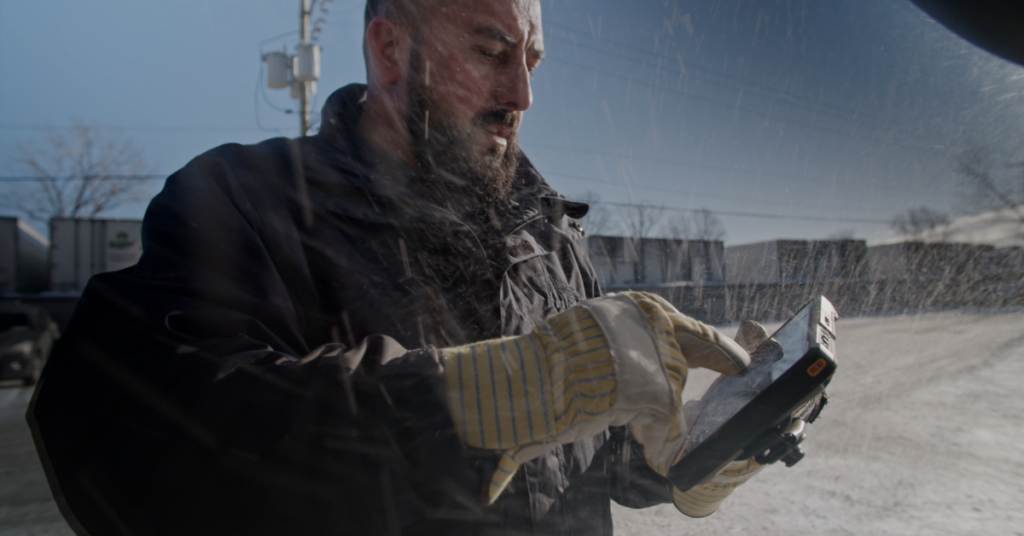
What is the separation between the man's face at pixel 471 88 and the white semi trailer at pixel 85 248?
616 inches

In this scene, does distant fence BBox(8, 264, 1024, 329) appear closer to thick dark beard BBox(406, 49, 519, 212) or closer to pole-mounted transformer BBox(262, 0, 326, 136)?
thick dark beard BBox(406, 49, 519, 212)

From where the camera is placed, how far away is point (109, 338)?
784 millimetres

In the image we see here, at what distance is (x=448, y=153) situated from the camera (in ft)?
4.88

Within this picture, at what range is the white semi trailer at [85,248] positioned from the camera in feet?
45.0

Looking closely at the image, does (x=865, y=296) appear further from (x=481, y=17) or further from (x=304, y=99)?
(x=304, y=99)

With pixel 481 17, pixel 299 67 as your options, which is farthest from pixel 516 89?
pixel 299 67

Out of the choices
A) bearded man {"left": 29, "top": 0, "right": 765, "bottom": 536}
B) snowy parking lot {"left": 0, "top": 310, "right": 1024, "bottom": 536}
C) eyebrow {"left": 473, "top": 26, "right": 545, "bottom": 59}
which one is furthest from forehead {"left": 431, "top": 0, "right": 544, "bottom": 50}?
snowy parking lot {"left": 0, "top": 310, "right": 1024, "bottom": 536}

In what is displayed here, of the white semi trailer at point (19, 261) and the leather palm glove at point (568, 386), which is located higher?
the leather palm glove at point (568, 386)

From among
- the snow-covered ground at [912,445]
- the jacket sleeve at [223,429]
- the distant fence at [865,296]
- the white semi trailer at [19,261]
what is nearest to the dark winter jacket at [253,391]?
the jacket sleeve at [223,429]

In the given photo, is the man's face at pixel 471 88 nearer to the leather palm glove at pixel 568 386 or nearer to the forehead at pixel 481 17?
the forehead at pixel 481 17

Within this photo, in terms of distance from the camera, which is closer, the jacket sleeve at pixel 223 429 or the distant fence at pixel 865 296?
the jacket sleeve at pixel 223 429

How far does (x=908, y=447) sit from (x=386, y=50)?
223 centimetres

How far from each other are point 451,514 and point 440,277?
1.66 feet

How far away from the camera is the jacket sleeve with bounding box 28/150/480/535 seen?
75 cm
